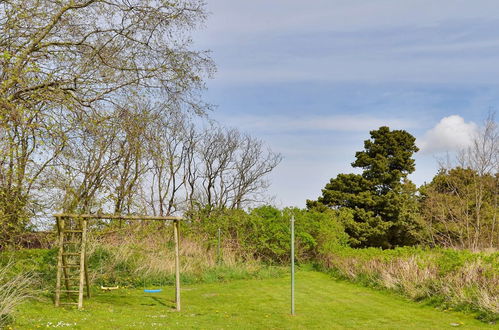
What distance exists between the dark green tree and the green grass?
1487 centimetres

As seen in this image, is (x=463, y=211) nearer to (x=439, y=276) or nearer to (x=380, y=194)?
(x=380, y=194)

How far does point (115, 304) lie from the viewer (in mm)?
10695

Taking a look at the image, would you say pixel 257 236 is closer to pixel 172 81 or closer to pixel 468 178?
pixel 172 81

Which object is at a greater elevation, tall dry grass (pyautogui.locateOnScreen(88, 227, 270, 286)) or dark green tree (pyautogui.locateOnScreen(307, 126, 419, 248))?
dark green tree (pyautogui.locateOnScreen(307, 126, 419, 248))

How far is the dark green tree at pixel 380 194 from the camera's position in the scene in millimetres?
27044

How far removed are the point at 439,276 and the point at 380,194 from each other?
18056 mm

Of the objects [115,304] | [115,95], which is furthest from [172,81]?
[115,304]

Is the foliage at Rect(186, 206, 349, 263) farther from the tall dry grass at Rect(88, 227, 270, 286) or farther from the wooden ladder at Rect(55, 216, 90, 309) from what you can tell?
the wooden ladder at Rect(55, 216, 90, 309)

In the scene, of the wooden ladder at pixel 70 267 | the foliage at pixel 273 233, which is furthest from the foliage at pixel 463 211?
the wooden ladder at pixel 70 267

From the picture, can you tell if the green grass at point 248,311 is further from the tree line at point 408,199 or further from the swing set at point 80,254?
the tree line at point 408,199

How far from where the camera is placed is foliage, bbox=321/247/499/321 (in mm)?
9250

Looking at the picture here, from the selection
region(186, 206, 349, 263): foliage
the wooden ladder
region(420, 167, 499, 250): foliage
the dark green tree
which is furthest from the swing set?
the dark green tree

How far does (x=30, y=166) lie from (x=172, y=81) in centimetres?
345

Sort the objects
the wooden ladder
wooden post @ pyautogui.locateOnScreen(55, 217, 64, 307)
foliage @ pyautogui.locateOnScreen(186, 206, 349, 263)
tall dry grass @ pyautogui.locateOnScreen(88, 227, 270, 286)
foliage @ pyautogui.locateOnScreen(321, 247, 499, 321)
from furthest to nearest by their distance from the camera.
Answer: foliage @ pyautogui.locateOnScreen(186, 206, 349, 263) < tall dry grass @ pyautogui.locateOnScreen(88, 227, 270, 286) < wooden post @ pyautogui.locateOnScreen(55, 217, 64, 307) < the wooden ladder < foliage @ pyautogui.locateOnScreen(321, 247, 499, 321)
